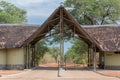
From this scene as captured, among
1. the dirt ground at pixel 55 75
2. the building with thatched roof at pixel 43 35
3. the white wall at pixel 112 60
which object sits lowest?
the dirt ground at pixel 55 75

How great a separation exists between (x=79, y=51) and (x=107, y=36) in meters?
12.2

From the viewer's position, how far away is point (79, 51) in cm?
4569

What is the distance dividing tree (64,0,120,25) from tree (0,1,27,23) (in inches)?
297

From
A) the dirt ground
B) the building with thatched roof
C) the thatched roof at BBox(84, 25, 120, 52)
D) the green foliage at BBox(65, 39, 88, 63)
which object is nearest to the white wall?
the building with thatched roof

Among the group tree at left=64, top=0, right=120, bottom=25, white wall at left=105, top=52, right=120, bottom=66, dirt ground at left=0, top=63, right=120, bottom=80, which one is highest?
tree at left=64, top=0, right=120, bottom=25

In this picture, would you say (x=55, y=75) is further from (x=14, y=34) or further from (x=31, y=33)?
(x=14, y=34)

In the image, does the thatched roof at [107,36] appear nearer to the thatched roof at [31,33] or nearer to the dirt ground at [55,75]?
the thatched roof at [31,33]

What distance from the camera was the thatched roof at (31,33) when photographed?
31953mm

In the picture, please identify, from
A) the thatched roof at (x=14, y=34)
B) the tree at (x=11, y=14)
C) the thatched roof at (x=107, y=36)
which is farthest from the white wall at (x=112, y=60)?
the tree at (x=11, y=14)

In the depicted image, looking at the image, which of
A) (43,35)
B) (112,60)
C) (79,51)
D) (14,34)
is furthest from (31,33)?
(79,51)

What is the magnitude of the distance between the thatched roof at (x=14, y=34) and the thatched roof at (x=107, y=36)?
5804 mm

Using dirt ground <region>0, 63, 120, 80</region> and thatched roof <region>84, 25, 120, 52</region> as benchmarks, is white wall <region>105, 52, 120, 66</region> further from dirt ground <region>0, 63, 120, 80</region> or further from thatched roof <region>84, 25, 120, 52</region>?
dirt ground <region>0, 63, 120, 80</region>

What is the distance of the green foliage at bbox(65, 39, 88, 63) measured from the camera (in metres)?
45.0

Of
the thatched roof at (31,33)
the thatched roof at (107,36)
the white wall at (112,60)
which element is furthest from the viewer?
the white wall at (112,60)
